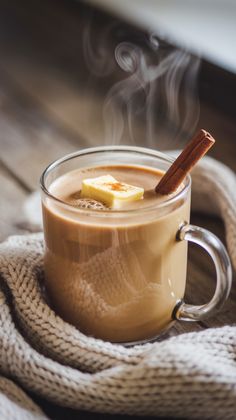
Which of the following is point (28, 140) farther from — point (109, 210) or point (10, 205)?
point (109, 210)

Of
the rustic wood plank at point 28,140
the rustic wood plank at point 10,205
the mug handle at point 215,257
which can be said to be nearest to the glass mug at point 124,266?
the mug handle at point 215,257

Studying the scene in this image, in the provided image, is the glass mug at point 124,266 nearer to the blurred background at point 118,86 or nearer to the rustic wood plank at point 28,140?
the blurred background at point 118,86

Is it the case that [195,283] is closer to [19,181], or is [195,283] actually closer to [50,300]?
[50,300]

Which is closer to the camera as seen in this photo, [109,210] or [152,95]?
[109,210]

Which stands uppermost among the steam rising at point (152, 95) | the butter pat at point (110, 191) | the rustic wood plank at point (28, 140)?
the butter pat at point (110, 191)

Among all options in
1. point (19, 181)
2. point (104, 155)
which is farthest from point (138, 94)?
point (104, 155)

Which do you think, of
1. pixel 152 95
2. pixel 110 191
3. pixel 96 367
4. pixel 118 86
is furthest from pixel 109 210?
pixel 118 86

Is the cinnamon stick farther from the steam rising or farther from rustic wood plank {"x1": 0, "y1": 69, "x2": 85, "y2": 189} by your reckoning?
the steam rising
